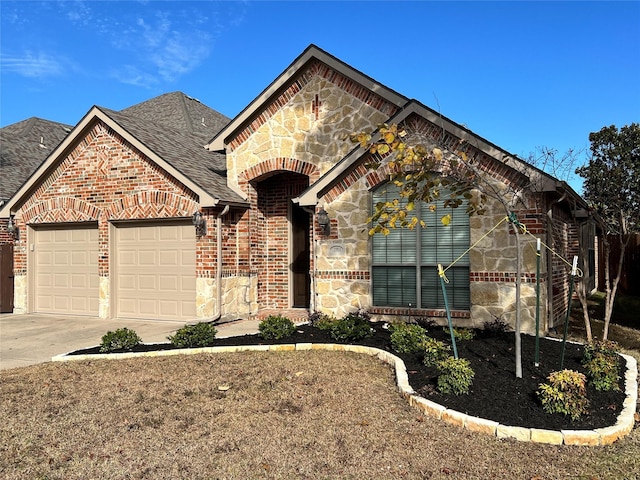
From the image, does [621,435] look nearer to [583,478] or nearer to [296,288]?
[583,478]

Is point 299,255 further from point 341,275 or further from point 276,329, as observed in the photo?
point 276,329

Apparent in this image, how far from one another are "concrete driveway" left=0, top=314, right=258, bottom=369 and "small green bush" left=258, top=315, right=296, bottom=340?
1543 millimetres

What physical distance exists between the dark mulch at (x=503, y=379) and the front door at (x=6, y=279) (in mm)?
7239

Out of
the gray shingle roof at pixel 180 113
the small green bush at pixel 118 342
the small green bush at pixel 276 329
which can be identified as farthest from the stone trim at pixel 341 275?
the gray shingle roof at pixel 180 113

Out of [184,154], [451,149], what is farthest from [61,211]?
[451,149]

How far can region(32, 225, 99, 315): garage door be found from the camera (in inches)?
507

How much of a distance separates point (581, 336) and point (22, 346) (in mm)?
10548

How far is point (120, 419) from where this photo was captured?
Result: 16.8 ft

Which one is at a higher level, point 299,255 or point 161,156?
point 161,156

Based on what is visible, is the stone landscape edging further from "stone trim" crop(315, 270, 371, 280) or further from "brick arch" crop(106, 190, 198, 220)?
"brick arch" crop(106, 190, 198, 220)

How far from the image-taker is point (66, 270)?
43.5ft

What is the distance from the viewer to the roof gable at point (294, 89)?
10.8 metres

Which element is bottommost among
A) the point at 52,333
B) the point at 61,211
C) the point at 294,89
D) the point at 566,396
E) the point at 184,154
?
the point at 52,333

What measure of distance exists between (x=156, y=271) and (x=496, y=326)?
8.03 m
